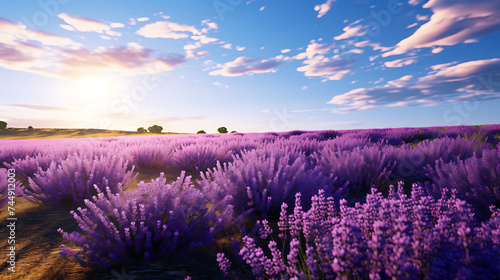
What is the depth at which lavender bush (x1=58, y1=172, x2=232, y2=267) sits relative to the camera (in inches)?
71.5

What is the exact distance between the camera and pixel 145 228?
1.81 m

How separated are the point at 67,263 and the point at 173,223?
0.71m

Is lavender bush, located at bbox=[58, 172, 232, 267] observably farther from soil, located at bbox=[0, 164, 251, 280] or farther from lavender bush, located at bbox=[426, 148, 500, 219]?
lavender bush, located at bbox=[426, 148, 500, 219]

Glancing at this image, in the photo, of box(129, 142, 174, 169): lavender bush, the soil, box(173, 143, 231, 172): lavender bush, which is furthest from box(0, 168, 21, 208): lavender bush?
box(173, 143, 231, 172): lavender bush

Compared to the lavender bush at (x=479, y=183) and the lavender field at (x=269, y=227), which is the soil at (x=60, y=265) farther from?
the lavender bush at (x=479, y=183)

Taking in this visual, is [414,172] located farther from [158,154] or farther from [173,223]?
[158,154]

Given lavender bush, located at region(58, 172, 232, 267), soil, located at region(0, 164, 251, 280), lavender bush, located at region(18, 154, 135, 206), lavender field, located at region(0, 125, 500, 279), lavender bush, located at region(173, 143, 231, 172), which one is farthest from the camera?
lavender bush, located at region(173, 143, 231, 172)

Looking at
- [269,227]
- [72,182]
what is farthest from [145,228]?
[72,182]

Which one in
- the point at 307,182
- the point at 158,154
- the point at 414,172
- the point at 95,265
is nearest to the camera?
the point at 95,265

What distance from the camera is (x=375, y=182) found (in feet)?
11.6

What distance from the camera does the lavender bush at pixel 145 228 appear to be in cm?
182

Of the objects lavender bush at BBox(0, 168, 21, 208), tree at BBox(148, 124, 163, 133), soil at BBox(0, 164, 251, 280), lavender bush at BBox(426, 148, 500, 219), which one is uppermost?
tree at BBox(148, 124, 163, 133)

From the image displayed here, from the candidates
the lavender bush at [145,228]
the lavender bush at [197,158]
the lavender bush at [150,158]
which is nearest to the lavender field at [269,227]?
the lavender bush at [145,228]

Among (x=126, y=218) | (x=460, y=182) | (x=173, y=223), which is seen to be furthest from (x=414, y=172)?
(x=126, y=218)
